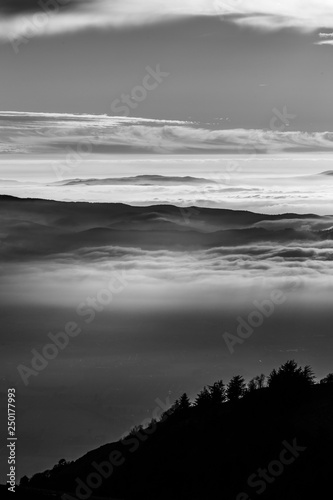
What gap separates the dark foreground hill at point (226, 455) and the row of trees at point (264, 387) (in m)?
0.11

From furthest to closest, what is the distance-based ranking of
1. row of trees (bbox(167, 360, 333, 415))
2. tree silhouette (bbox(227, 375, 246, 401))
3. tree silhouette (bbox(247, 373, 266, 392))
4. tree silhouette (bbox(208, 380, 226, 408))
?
tree silhouette (bbox(247, 373, 266, 392)) → tree silhouette (bbox(208, 380, 226, 408)) → tree silhouette (bbox(227, 375, 246, 401)) → row of trees (bbox(167, 360, 333, 415))

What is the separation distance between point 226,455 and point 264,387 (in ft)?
34.3

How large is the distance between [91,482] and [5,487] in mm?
8489

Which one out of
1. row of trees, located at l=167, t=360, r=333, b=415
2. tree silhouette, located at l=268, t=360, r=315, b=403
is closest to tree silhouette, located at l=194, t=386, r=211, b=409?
row of trees, located at l=167, t=360, r=333, b=415

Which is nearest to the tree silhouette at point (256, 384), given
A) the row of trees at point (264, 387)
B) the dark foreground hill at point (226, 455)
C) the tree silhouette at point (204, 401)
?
the row of trees at point (264, 387)

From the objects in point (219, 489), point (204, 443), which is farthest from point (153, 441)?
point (219, 489)

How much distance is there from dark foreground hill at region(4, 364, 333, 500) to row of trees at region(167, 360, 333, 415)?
0.11 metres

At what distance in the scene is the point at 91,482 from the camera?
78750 mm

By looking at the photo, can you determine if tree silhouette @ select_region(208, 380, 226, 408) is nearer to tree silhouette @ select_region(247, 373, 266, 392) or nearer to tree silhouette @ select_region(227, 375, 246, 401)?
tree silhouette @ select_region(227, 375, 246, 401)

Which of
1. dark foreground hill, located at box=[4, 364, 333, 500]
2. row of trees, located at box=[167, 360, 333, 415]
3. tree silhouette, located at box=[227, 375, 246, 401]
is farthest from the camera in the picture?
tree silhouette, located at box=[227, 375, 246, 401]

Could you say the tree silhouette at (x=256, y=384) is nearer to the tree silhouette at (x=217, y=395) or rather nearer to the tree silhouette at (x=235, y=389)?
the tree silhouette at (x=235, y=389)

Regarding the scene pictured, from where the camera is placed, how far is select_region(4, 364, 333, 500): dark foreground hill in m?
71.4

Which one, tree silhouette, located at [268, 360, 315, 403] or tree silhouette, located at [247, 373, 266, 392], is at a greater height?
tree silhouette, located at [247, 373, 266, 392]

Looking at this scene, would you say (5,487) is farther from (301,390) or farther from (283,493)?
(301,390)
